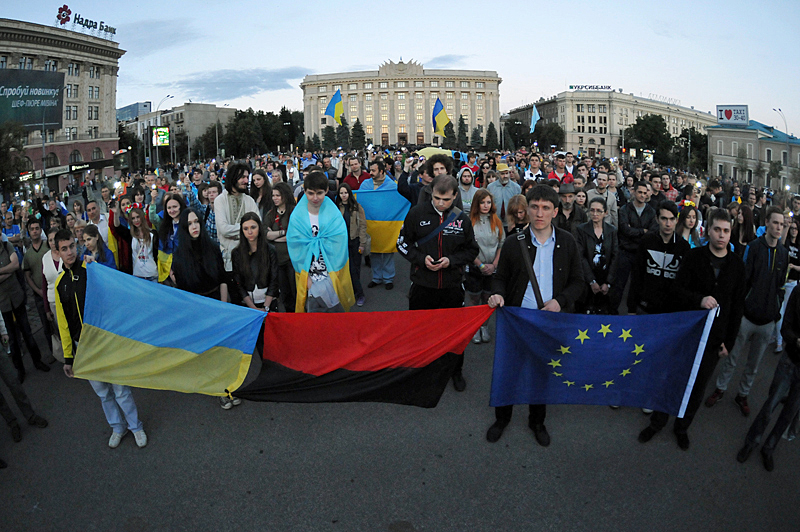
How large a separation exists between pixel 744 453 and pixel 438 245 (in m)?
3.19

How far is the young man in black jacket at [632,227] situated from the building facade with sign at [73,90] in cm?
6747

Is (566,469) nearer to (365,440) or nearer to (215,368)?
(365,440)

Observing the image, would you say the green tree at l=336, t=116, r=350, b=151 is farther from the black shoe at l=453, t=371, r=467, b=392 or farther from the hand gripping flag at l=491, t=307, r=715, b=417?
the hand gripping flag at l=491, t=307, r=715, b=417

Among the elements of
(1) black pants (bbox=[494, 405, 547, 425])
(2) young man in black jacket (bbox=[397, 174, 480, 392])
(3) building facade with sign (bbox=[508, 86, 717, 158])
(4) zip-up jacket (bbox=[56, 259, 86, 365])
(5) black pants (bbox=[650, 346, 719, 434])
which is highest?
(3) building facade with sign (bbox=[508, 86, 717, 158])

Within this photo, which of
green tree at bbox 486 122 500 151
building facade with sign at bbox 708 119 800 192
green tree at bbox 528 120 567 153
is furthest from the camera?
green tree at bbox 528 120 567 153

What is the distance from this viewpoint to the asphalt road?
3.93 m

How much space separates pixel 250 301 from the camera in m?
5.83

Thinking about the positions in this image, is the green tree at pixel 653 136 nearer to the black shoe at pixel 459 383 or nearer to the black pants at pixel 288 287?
the black pants at pixel 288 287

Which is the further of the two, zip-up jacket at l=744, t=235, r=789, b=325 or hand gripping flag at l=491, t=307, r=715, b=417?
zip-up jacket at l=744, t=235, r=789, b=325

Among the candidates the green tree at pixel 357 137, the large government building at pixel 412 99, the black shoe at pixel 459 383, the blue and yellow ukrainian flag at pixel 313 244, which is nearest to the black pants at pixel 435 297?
the black shoe at pixel 459 383

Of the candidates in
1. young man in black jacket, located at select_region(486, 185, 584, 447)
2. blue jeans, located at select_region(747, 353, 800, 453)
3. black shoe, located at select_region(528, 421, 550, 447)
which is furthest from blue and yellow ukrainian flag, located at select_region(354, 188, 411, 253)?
blue jeans, located at select_region(747, 353, 800, 453)

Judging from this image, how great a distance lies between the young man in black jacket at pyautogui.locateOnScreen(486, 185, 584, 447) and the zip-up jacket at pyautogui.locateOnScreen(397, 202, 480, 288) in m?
0.86

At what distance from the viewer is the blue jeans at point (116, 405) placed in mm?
4953

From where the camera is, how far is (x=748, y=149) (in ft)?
316
